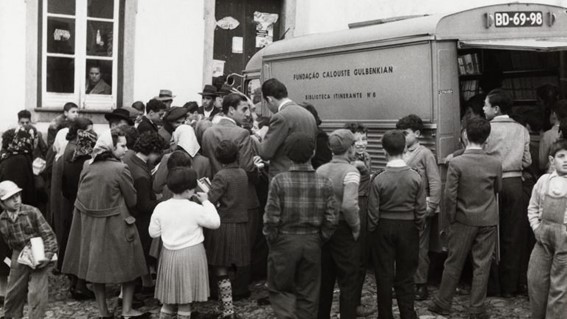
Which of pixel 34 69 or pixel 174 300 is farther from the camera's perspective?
pixel 34 69

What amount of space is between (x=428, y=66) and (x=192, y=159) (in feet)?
8.74

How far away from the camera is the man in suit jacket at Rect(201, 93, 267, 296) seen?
784 centimetres

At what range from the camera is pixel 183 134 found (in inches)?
312

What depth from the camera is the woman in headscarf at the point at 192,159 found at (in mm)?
7812

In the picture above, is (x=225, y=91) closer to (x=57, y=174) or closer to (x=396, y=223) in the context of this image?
(x=57, y=174)

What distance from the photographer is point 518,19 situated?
856 centimetres

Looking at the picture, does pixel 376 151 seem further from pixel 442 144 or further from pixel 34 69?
pixel 34 69

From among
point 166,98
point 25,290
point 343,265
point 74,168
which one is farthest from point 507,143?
point 166,98

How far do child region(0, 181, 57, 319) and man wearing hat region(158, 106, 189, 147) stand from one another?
7.75 feet

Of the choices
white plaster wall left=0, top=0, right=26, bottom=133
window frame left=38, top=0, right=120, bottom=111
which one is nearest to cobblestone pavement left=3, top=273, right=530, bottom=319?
white plaster wall left=0, top=0, right=26, bottom=133

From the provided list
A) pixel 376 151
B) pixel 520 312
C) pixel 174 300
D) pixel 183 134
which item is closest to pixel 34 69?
pixel 183 134

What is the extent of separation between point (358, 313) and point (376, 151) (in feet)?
7.39

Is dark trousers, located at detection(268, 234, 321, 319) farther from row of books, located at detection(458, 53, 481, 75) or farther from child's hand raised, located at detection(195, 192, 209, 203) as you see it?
row of books, located at detection(458, 53, 481, 75)

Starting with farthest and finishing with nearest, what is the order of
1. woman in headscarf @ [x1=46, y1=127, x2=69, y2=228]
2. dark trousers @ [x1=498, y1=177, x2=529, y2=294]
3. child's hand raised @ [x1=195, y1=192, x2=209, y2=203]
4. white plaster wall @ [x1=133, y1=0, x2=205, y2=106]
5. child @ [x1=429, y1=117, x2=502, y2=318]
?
white plaster wall @ [x1=133, y1=0, x2=205, y2=106] → woman in headscarf @ [x1=46, y1=127, x2=69, y2=228] → dark trousers @ [x1=498, y1=177, x2=529, y2=294] → child @ [x1=429, y1=117, x2=502, y2=318] → child's hand raised @ [x1=195, y1=192, x2=209, y2=203]
